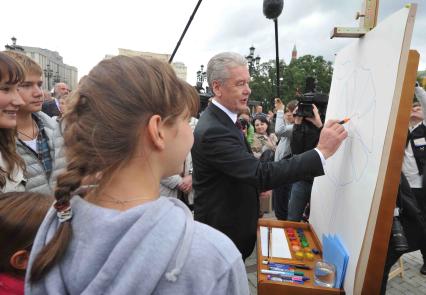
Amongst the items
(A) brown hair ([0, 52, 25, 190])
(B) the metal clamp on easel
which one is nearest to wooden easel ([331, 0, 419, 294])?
(B) the metal clamp on easel

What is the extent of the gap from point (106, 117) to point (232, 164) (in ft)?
3.56

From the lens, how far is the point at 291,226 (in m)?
2.21

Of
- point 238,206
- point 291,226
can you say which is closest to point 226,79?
point 238,206

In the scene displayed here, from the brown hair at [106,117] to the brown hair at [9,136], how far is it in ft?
3.56

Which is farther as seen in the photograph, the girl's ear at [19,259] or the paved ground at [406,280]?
the paved ground at [406,280]

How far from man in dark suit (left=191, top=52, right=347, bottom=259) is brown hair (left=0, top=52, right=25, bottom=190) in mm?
1014

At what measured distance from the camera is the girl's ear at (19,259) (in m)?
0.99

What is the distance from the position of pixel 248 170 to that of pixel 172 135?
0.94m

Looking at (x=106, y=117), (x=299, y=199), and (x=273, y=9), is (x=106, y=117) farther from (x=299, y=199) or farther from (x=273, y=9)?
(x=299, y=199)

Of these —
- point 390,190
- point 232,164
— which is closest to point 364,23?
point 390,190

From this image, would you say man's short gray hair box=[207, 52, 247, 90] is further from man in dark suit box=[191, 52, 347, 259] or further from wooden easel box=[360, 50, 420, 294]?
wooden easel box=[360, 50, 420, 294]

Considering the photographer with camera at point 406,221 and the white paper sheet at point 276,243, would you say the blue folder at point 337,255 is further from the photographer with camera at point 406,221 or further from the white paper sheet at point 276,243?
the photographer with camera at point 406,221

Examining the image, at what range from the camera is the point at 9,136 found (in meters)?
1.69

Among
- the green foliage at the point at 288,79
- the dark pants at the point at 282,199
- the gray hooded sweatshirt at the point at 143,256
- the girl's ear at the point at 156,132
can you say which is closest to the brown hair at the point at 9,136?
the gray hooded sweatshirt at the point at 143,256
